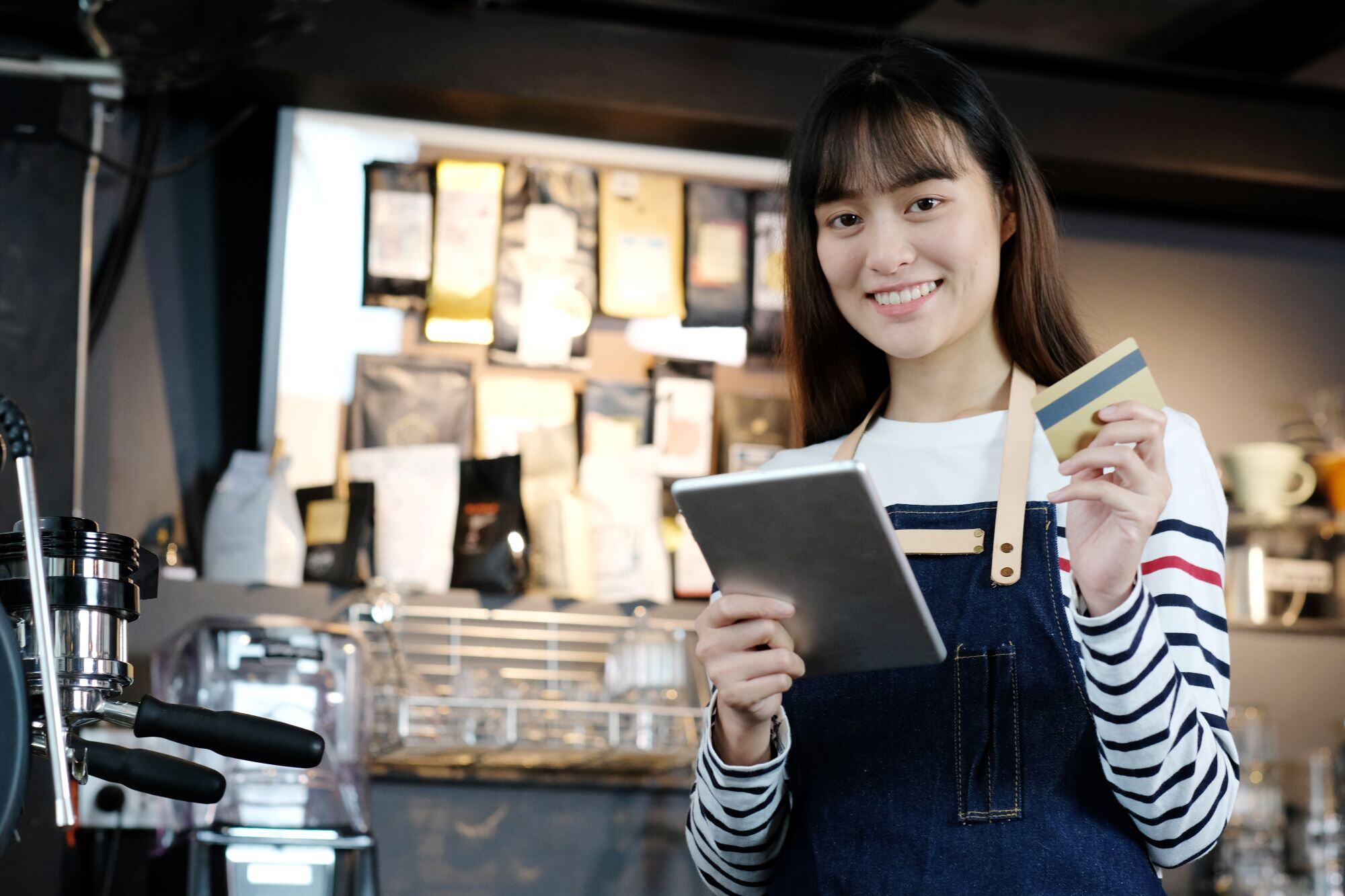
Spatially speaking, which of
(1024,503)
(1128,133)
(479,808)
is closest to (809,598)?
(1024,503)

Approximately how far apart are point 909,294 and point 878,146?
0.48 feet

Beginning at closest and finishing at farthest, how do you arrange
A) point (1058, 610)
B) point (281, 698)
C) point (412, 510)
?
point (1058, 610)
point (281, 698)
point (412, 510)

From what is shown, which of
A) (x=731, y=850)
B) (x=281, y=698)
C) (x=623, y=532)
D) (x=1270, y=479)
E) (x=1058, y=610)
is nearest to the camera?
(x=1058, y=610)

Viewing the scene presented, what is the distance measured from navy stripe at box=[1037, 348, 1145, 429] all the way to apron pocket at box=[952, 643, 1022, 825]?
0.80 feet

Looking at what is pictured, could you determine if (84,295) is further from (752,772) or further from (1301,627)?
(1301,627)

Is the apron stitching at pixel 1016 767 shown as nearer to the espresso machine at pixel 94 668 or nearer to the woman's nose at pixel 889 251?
the woman's nose at pixel 889 251

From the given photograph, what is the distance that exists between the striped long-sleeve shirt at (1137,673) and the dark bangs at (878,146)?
25cm

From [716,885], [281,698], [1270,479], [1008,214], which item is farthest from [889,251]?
[1270,479]

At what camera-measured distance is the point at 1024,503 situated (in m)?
1.33

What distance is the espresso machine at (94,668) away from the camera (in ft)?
3.40

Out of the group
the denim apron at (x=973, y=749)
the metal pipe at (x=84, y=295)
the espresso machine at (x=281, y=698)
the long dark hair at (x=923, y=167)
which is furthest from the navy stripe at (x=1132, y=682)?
the metal pipe at (x=84, y=295)

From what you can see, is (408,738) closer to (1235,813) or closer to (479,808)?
(479,808)

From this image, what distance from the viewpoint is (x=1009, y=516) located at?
132 centimetres

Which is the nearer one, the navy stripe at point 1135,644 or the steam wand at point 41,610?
the steam wand at point 41,610
